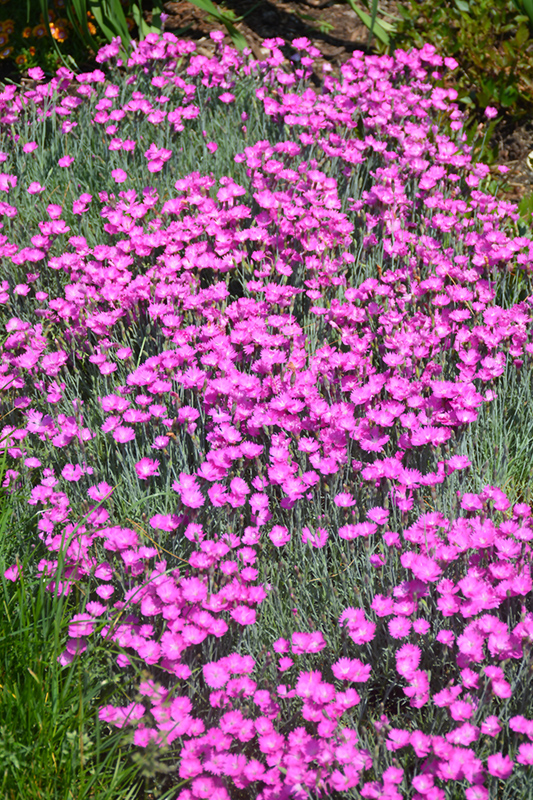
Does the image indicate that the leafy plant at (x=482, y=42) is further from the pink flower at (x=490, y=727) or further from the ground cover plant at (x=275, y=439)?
the pink flower at (x=490, y=727)

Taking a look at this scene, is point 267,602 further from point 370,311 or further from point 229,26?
point 229,26

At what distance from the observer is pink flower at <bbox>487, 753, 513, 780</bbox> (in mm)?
1484

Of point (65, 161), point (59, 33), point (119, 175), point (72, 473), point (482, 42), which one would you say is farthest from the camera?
point (59, 33)

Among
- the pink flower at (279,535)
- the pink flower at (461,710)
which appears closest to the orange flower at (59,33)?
the pink flower at (279,535)

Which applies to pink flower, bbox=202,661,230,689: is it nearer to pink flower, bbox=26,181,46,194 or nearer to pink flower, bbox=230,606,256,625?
pink flower, bbox=230,606,256,625

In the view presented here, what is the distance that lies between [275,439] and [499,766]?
3.73ft

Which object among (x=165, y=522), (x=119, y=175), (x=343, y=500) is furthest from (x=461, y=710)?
(x=119, y=175)

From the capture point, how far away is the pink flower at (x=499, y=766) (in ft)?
4.87

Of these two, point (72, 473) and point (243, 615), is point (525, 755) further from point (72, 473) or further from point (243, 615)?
point (72, 473)

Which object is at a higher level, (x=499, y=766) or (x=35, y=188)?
(x=35, y=188)

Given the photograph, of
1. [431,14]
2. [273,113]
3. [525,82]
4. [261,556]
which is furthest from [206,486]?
[431,14]

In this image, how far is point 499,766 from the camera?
4.91 feet

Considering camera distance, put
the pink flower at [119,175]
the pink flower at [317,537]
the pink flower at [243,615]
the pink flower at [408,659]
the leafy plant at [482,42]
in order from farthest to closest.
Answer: the leafy plant at [482,42] → the pink flower at [119,175] → the pink flower at [317,537] → the pink flower at [243,615] → the pink flower at [408,659]

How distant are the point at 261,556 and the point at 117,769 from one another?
0.72 metres
